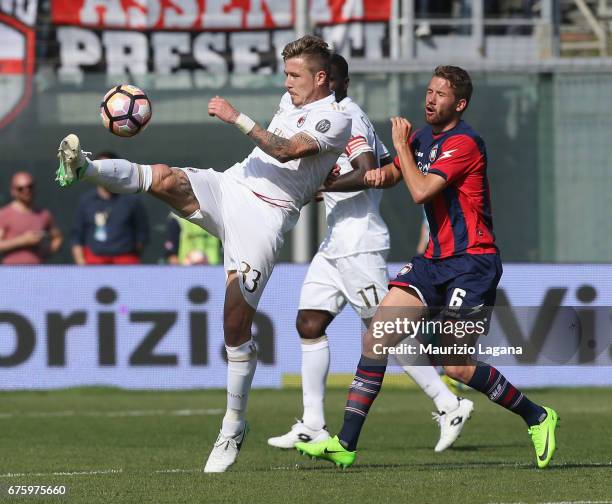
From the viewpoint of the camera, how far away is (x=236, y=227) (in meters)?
7.95

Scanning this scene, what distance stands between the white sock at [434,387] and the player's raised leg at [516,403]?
1.79 metres

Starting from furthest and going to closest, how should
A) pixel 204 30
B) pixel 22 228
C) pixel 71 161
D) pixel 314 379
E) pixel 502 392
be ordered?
pixel 204 30
pixel 22 228
pixel 314 379
pixel 502 392
pixel 71 161

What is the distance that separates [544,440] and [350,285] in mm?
2312

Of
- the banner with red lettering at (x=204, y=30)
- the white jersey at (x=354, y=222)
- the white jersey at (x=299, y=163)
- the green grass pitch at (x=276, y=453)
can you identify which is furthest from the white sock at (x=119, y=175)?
the banner with red lettering at (x=204, y=30)

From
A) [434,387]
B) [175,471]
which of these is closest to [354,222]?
[434,387]

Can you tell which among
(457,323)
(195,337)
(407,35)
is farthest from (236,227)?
(407,35)

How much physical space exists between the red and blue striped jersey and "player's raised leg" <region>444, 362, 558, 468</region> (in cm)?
68

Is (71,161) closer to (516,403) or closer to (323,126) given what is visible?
(323,126)

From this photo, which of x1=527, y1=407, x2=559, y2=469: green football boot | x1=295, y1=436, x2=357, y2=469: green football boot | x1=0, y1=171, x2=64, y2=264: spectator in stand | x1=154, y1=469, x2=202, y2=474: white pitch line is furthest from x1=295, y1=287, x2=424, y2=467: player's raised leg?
x1=0, y1=171, x2=64, y2=264: spectator in stand

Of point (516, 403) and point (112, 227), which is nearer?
point (516, 403)

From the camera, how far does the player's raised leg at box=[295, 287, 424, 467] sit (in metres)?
7.80

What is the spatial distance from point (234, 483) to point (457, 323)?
1582 mm

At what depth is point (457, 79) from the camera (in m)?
7.98

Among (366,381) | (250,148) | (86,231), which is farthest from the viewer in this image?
(250,148)
